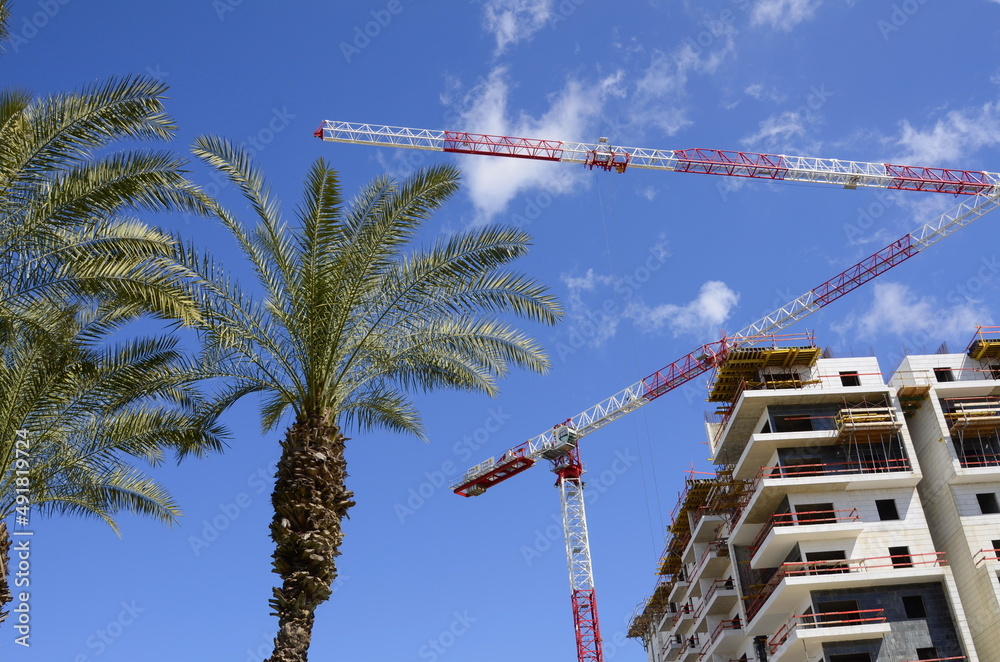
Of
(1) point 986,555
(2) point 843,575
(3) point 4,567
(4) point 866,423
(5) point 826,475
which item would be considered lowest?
(3) point 4,567

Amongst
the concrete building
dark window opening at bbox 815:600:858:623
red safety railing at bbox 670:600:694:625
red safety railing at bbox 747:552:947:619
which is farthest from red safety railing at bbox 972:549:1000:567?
red safety railing at bbox 670:600:694:625

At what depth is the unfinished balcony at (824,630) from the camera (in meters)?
38.9

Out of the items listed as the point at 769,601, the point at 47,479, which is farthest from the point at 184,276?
the point at 769,601

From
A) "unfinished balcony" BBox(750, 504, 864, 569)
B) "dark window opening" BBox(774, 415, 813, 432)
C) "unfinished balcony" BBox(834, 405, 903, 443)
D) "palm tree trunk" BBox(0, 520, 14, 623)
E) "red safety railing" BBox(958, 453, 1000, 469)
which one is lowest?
"palm tree trunk" BBox(0, 520, 14, 623)

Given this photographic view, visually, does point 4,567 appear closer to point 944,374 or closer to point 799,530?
point 799,530

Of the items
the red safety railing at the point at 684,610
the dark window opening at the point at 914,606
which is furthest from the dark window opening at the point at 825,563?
the red safety railing at the point at 684,610

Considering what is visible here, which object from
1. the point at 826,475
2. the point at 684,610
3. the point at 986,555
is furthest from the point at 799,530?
the point at 684,610

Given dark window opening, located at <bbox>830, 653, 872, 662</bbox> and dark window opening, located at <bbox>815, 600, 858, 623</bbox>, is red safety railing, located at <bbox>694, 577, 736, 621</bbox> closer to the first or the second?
dark window opening, located at <bbox>815, 600, 858, 623</bbox>

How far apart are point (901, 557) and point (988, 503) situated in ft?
17.0

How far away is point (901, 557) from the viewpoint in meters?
41.7

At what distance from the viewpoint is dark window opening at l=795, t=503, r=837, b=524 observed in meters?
42.7

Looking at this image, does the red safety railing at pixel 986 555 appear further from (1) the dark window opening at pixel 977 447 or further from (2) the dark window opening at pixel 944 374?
(2) the dark window opening at pixel 944 374

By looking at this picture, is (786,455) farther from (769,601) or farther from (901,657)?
(901,657)

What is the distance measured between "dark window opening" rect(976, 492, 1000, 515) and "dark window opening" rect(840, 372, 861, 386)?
760cm
